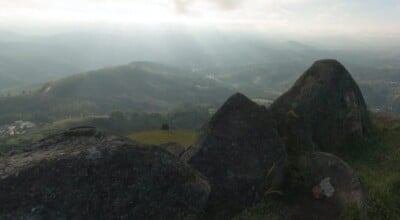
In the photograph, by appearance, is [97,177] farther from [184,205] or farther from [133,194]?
[184,205]

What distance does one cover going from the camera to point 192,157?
20.6 metres

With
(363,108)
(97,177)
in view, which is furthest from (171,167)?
(363,108)

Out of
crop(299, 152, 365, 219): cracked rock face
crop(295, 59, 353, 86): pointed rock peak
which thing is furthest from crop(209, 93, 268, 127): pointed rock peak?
crop(295, 59, 353, 86): pointed rock peak

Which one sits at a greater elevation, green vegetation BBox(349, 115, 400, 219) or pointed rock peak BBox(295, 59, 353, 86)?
pointed rock peak BBox(295, 59, 353, 86)

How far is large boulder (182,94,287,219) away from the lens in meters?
19.0

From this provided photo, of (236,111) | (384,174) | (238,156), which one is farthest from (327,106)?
(238,156)

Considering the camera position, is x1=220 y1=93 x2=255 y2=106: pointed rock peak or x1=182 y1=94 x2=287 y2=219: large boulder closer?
x1=182 y1=94 x2=287 y2=219: large boulder

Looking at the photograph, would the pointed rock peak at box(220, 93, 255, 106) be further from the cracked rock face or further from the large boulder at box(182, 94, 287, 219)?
the cracked rock face

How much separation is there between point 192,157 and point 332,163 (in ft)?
25.9

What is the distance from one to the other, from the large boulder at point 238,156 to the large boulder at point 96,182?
291 cm

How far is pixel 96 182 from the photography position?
562 inches

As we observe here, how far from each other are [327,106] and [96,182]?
79.5 feet

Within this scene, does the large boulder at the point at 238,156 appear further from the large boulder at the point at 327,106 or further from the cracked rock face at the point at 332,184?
the large boulder at the point at 327,106

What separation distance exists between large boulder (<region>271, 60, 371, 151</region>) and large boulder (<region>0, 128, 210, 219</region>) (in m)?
14.7
